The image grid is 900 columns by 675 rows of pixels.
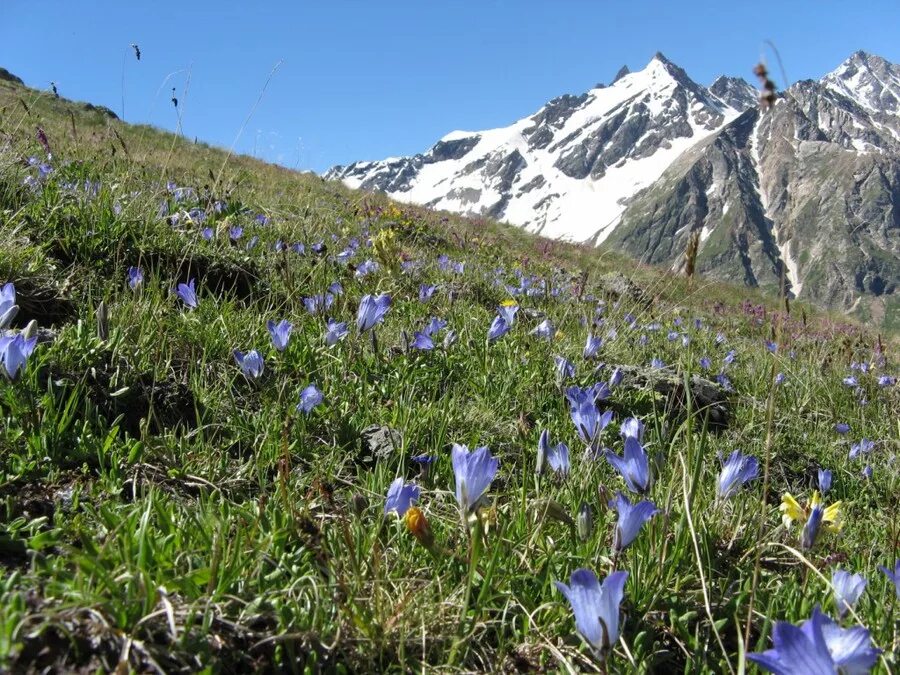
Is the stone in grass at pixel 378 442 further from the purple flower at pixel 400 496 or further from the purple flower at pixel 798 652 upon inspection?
the purple flower at pixel 798 652

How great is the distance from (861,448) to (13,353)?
4.56 metres

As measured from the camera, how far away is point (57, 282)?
3408 millimetres

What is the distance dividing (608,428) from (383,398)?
50.0 inches

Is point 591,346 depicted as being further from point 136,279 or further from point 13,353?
point 13,353

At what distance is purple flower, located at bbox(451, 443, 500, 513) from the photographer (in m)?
1.68

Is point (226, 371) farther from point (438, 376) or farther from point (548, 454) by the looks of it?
point (548, 454)

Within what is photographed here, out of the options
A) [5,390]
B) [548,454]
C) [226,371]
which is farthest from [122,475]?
[548,454]

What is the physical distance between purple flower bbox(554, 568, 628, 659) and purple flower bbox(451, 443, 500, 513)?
1.19ft

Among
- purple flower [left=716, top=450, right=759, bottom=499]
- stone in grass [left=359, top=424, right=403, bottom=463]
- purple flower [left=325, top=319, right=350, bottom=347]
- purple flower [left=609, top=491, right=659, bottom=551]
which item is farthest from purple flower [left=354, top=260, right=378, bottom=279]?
purple flower [left=609, top=491, right=659, bottom=551]

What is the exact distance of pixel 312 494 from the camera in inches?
91.5

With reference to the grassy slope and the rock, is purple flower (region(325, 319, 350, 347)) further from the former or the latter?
the rock

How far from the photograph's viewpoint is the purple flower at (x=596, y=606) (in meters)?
1.37

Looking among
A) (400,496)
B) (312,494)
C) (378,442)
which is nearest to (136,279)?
(378,442)

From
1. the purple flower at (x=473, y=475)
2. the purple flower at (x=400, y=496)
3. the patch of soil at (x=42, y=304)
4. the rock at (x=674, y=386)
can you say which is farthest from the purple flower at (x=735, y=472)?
the patch of soil at (x=42, y=304)
